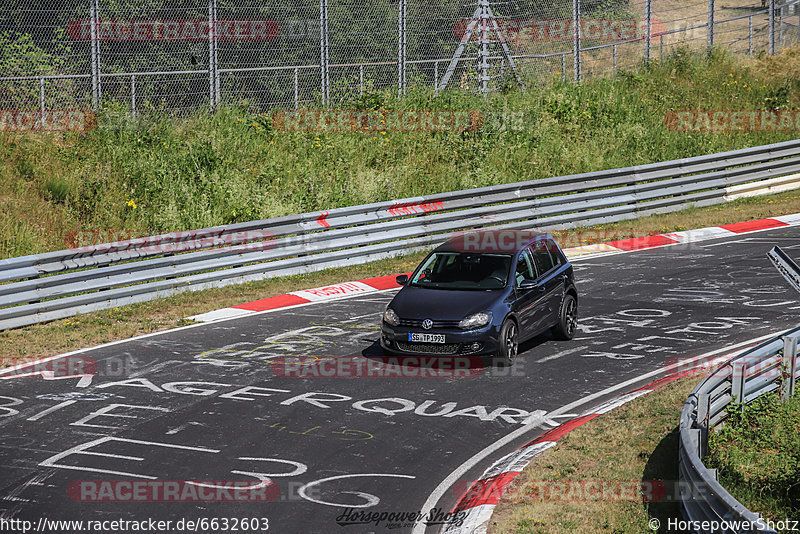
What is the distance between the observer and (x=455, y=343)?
41.7 feet

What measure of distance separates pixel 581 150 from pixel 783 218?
5701 millimetres

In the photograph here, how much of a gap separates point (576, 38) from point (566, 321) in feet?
55.7

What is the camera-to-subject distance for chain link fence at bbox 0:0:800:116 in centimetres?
2133

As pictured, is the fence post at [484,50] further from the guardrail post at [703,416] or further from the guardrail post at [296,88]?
the guardrail post at [703,416]

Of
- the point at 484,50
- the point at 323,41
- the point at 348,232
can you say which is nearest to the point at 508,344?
the point at 348,232

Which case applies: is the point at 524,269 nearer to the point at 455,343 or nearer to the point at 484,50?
the point at 455,343

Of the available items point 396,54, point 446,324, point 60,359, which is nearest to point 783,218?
point 396,54

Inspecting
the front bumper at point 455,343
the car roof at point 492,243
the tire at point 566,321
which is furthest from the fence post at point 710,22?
the front bumper at point 455,343

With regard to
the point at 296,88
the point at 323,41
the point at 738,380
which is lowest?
the point at 738,380

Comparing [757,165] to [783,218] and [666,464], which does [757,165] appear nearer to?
[783,218]

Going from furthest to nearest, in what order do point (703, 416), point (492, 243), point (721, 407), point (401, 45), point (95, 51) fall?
point (401, 45)
point (95, 51)
point (492, 243)
point (721, 407)
point (703, 416)

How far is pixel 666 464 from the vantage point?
30.5 feet

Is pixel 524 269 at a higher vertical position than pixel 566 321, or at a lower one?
higher

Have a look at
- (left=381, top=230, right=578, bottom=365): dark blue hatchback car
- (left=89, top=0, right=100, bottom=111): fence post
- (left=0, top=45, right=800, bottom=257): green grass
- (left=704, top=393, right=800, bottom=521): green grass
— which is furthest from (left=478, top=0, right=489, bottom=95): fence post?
(left=704, top=393, right=800, bottom=521): green grass
